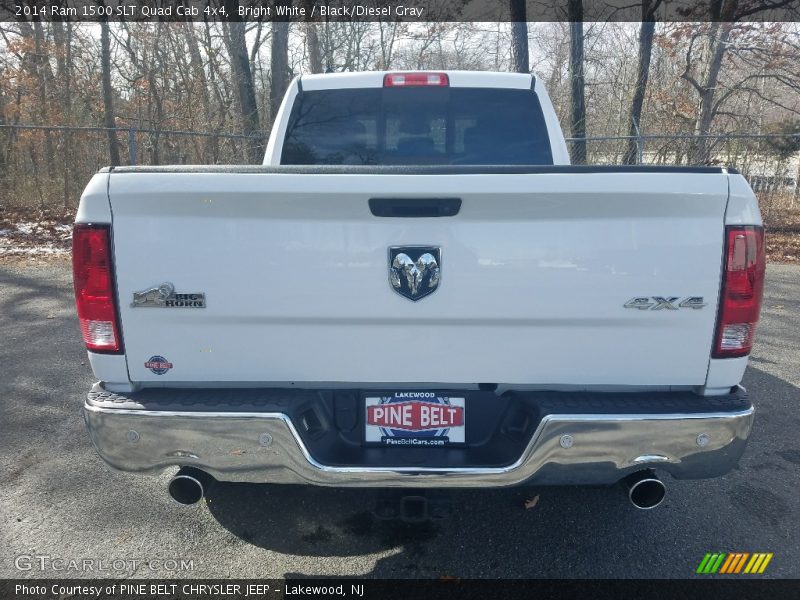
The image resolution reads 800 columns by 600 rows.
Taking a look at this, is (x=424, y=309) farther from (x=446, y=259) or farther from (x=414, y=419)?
(x=414, y=419)

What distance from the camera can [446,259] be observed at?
2129mm

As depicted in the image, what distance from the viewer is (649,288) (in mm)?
2115

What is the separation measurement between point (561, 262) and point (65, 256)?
10202 mm

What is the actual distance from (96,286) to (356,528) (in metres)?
1.67

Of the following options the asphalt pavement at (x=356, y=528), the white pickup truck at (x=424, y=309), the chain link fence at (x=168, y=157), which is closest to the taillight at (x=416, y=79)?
the white pickup truck at (x=424, y=309)

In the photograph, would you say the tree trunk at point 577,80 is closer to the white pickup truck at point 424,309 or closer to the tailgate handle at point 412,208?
the white pickup truck at point 424,309

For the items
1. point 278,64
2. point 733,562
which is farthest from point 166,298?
point 278,64

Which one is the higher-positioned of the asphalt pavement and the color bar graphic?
the asphalt pavement

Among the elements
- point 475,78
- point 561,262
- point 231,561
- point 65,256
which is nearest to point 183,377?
point 231,561

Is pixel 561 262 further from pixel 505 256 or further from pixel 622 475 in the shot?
pixel 622 475

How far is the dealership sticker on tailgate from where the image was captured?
2314 millimetres

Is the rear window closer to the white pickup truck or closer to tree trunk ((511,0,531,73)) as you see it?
the white pickup truck

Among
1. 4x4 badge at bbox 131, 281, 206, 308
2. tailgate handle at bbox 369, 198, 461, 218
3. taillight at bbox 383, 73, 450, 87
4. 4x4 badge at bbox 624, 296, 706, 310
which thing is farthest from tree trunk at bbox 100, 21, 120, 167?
4x4 badge at bbox 624, 296, 706, 310

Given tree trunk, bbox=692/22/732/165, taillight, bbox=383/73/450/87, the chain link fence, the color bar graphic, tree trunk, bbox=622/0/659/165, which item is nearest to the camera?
the color bar graphic
